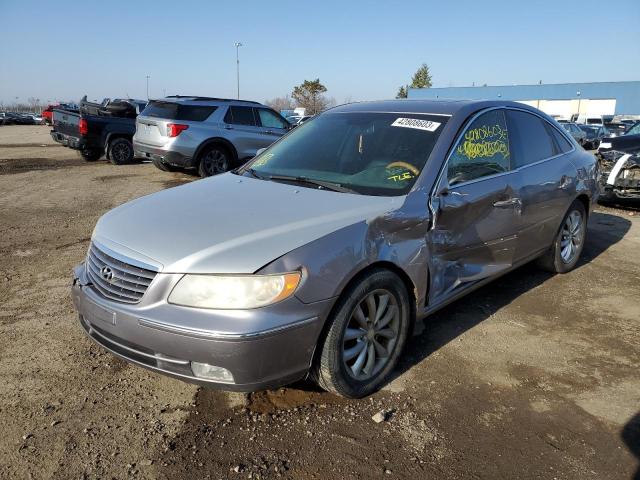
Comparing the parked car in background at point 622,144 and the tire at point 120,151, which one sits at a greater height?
the parked car in background at point 622,144

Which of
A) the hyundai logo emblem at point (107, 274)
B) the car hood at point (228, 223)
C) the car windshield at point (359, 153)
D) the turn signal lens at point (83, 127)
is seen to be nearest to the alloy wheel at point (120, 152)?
the turn signal lens at point (83, 127)

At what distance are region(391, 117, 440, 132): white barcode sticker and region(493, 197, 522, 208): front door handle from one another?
73 cm

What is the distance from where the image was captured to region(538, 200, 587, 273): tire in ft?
16.6

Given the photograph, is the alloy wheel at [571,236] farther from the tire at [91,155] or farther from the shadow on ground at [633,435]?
the tire at [91,155]

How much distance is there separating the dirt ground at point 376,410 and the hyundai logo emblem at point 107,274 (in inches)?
28.3

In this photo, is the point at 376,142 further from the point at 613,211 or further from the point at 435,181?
the point at 613,211

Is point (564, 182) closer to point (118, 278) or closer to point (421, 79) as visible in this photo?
point (118, 278)

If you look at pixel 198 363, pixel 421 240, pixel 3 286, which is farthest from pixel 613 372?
pixel 3 286

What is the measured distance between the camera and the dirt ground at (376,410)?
249 centimetres

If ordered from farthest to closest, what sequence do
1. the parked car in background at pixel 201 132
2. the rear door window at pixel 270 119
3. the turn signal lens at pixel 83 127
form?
the turn signal lens at pixel 83 127, the rear door window at pixel 270 119, the parked car in background at pixel 201 132

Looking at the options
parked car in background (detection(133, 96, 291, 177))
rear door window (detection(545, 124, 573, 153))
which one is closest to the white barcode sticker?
rear door window (detection(545, 124, 573, 153))

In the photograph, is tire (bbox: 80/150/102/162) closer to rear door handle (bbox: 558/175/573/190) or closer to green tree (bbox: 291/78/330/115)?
rear door handle (bbox: 558/175/573/190)

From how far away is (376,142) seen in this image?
3748 mm

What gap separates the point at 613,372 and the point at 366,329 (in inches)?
67.8
